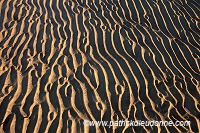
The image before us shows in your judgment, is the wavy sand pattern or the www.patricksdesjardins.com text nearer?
the www.patricksdesjardins.com text

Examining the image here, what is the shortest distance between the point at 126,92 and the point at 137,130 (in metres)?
0.79

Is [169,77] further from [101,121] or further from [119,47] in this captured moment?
[101,121]

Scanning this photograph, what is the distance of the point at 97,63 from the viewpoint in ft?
17.1

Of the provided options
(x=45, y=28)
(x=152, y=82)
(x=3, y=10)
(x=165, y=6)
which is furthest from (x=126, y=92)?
(x=3, y=10)

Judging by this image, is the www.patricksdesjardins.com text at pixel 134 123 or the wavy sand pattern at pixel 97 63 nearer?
the www.patricksdesjardins.com text at pixel 134 123

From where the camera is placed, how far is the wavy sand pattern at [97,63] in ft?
14.0

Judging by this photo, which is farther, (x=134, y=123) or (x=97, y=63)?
(x=97, y=63)

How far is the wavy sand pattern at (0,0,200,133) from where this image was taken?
425 centimetres

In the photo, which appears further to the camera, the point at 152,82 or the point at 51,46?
the point at 51,46

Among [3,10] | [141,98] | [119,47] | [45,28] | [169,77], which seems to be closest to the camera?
[141,98]

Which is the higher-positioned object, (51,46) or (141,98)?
(51,46)

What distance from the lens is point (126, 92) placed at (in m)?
4.59

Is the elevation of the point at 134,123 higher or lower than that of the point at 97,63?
lower

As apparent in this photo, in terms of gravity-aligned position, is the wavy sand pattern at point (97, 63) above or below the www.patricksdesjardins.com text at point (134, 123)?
above
